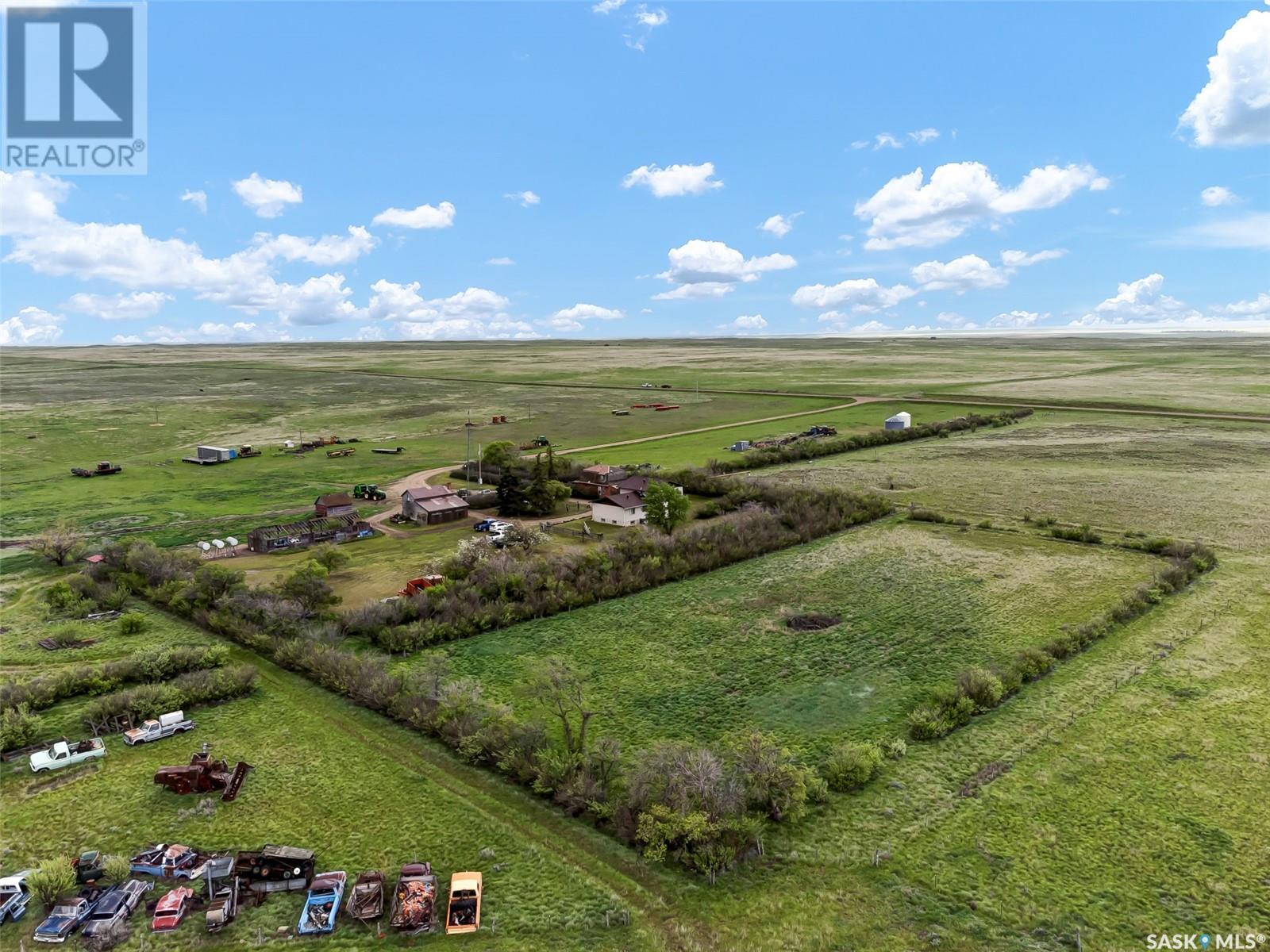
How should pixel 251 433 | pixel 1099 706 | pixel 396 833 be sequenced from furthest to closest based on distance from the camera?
pixel 251 433, pixel 1099 706, pixel 396 833

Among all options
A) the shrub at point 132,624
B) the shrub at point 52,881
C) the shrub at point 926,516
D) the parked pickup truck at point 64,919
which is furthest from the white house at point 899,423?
the parked pickup truck at point 64,919

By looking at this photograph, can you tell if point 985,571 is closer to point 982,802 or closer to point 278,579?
point 982,802

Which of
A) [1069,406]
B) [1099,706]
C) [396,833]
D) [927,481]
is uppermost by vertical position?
[1069,406]

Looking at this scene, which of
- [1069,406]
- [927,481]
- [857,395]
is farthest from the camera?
[857,395]

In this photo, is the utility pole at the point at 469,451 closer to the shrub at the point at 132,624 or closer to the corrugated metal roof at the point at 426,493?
the corrugated metal roof at the point at 426,493

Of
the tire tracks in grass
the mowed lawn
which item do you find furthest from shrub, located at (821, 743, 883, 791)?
the tire tracks in grass

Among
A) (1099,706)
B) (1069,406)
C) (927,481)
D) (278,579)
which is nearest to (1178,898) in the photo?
(1099,706)

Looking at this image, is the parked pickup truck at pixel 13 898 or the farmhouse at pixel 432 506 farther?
the farmhouse at pixel 432 506
